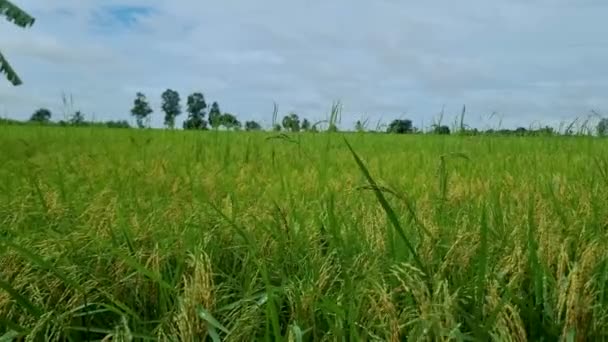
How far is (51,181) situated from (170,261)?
4.83ft

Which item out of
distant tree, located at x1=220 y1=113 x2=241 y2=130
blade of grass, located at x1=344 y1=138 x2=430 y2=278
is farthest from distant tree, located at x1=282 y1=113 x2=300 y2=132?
blade of grass, located at x1=344 y1=138 x2=430 y2=278

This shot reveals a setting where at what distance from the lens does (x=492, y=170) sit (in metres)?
4.06

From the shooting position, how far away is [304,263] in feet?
6.61

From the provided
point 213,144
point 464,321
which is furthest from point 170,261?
point 213,144

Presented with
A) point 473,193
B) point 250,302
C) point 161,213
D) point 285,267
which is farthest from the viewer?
point 473,193

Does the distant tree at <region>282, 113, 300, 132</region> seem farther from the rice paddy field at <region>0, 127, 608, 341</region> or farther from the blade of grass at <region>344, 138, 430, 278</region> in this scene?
the blade of grass at <region>344, 138, 430, 278</region>

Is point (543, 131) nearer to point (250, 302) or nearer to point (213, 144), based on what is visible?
point (213, 144)

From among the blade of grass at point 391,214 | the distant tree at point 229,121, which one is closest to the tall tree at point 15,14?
the distant tree at point 229,121

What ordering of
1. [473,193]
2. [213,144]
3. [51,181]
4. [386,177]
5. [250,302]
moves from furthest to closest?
[213,144] → [386,177] → [51,181] → [473,193] → [250,302]

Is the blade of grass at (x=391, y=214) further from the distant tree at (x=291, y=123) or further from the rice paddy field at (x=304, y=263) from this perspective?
the distant tree at (x=291, y=123)

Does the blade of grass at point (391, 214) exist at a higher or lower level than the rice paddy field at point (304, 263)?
higher

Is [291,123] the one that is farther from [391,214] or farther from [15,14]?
[15,14]

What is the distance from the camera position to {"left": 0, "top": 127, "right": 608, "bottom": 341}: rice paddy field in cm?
165

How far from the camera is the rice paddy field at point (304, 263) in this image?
1651 millimetres
